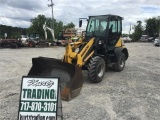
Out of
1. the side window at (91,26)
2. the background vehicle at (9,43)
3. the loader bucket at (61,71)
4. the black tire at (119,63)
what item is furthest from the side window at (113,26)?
the background vehicle at (9,43)

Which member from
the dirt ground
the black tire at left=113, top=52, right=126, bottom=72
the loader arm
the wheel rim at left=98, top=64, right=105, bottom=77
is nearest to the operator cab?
the loader arm

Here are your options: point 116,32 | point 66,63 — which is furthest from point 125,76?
Answer: point 66,63

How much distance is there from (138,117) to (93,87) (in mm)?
2863

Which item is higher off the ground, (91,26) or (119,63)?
(91,26)

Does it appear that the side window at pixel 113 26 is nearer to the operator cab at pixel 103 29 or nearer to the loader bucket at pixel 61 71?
the operator cab at pixel 103 29

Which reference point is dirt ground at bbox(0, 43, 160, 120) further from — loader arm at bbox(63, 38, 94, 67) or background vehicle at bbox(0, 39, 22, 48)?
background vehicle at bbox(0, 39, 22, 48)

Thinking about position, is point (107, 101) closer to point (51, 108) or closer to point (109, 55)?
point (51, 108)

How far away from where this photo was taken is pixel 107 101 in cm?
721

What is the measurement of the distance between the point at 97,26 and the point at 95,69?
7.98 feet

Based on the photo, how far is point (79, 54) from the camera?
9094 mm

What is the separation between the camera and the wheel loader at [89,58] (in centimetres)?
774

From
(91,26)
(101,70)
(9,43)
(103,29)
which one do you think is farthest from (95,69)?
(9,43)

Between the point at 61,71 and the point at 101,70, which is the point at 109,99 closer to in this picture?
the point at 61,71

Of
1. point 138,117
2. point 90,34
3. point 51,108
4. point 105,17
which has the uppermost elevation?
point 105,17
